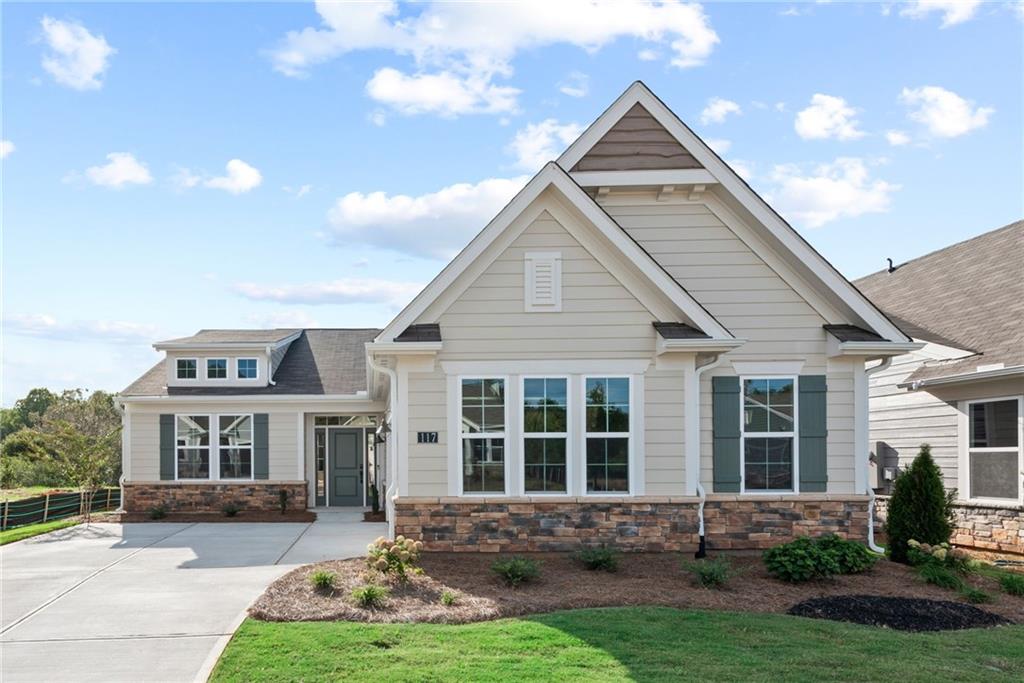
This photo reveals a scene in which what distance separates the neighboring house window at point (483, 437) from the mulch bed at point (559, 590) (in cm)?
96

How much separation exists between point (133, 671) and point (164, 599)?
250 cm

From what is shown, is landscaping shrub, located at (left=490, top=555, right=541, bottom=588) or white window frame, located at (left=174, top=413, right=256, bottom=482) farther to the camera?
white window frame, located at (left=174, top=413, right=256, bottom=482)

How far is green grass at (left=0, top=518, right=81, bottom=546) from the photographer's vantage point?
14108 millimetres

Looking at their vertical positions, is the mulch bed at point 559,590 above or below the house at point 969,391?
below

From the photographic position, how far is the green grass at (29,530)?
14108 millimetres

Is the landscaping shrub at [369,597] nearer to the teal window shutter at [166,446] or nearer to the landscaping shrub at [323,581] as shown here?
the landscaping shrub at [323,581]

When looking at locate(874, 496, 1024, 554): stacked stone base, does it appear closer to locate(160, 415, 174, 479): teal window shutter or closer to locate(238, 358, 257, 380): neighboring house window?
locate(238, 358, 257, 380): neighboring house window

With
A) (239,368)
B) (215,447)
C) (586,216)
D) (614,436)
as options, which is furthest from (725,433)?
(239,368)

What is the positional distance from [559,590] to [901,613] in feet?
11.8

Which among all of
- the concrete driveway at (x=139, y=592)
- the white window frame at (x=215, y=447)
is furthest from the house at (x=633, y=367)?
the white window frame at (x=215, y=447)

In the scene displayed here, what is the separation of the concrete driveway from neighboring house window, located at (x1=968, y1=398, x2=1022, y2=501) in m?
10.1

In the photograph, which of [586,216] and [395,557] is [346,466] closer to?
[395,557]

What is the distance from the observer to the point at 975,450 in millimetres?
13281

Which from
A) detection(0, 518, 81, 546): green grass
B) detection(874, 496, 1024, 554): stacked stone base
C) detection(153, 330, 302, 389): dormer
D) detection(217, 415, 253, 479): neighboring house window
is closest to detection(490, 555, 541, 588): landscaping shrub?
detection(874, 496, 1024, 554): stacked stone base
